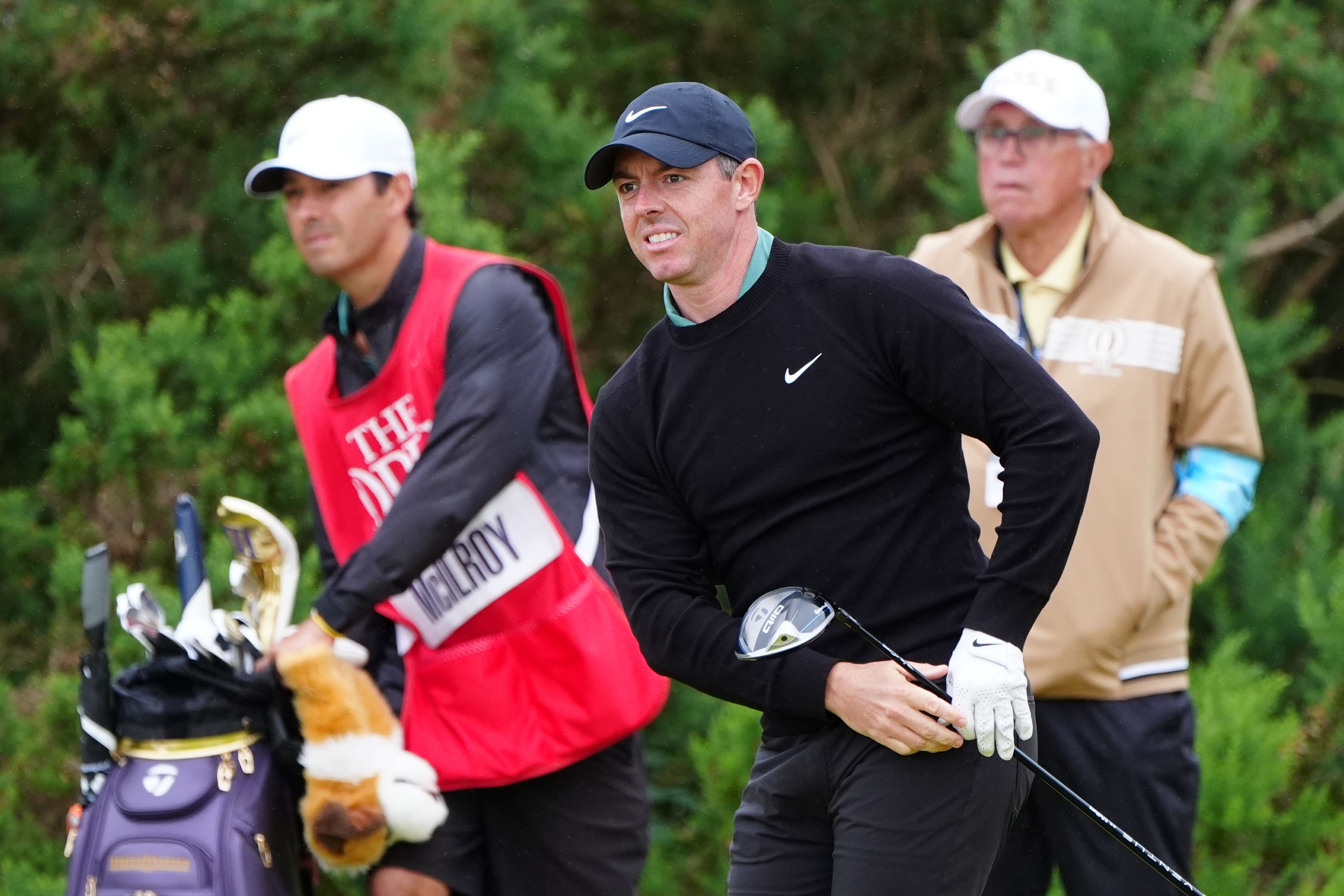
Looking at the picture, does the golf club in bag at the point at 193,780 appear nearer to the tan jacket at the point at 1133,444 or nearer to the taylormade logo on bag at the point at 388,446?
the taylormade logo on bag at the point at 388,446

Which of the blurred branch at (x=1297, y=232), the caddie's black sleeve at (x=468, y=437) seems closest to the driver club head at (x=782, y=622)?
the caddie's black sleeve at (x=468, y=437)

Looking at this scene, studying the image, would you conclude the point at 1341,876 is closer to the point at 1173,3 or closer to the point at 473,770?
the point at 473,770

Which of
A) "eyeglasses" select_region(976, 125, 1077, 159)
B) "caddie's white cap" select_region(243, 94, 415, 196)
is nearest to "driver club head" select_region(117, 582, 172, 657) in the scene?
"caddie's white cap" select_region(243, 94, 415, 196)

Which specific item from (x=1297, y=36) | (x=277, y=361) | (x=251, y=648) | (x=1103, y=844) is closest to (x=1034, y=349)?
(x=1103, y=844)

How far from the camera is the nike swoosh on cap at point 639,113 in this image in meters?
3.13

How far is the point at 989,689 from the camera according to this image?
2896 mm

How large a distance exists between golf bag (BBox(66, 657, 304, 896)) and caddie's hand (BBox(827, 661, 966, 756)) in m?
1.57

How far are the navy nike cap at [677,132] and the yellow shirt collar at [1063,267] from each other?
1.45 m

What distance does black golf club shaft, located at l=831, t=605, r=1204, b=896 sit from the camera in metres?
2.98

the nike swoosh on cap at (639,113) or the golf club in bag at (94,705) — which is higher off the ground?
the nike swoosh on cap at (639,113)

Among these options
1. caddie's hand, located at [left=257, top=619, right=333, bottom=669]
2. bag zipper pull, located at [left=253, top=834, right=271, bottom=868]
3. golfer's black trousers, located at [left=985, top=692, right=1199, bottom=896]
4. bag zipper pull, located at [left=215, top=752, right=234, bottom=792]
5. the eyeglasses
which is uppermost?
the eyeglasses

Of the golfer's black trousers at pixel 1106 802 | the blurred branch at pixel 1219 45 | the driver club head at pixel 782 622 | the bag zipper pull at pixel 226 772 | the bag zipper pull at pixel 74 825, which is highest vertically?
the blurred branch at pixel 1219 45

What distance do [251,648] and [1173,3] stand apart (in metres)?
4.97

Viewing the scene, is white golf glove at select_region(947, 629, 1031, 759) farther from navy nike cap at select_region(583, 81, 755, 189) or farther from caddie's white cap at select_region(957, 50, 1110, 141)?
caddie's white cap at select_region(957, 50, 1110, 141)
